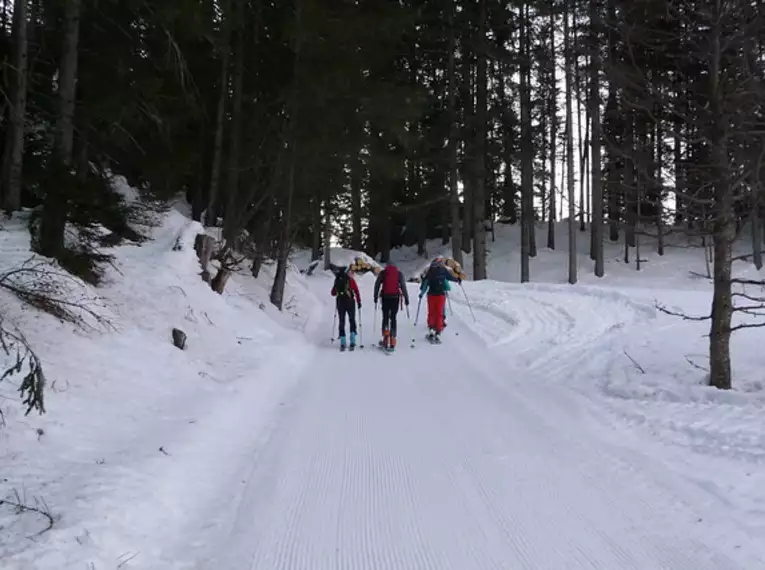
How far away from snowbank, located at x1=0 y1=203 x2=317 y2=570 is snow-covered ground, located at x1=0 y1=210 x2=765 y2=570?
2 centimetres

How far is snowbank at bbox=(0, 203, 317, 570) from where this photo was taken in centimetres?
392

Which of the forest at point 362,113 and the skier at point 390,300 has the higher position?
the forest at point 362,113

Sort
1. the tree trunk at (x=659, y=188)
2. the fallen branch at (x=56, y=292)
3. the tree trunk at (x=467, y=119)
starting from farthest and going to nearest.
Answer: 1. the tree trunk at (x=467, y=119)
2. the tree trunk at (x=659, y=188)
3. the fallen branch at (x=56, y=292)

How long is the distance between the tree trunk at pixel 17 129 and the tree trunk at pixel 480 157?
19.0 meters

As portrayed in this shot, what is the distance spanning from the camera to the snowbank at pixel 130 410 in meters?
3.92

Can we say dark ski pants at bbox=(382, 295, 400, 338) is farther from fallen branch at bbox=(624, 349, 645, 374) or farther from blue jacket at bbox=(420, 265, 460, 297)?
fallen branch at bbox=(624, 349, 645, 374)

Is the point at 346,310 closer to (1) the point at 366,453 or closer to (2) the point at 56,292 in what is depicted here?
(2) the point at 56,292

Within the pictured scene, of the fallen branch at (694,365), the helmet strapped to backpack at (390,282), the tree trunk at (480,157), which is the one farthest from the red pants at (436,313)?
the tree trunk at (480,157)

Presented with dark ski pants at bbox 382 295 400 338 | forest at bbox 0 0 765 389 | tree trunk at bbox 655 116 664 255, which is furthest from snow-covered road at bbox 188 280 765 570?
dark ski pants at bbox 382 295 400 338

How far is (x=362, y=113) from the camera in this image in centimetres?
1730

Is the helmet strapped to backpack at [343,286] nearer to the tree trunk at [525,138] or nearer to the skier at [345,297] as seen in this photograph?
the skier at [345,297]

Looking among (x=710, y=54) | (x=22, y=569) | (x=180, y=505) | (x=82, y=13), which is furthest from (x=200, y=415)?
(x=710, y=54)

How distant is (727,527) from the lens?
4.19 metres

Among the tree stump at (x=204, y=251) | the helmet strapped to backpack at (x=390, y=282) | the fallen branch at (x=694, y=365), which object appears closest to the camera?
the fallen branch at (x=694, y=365)
